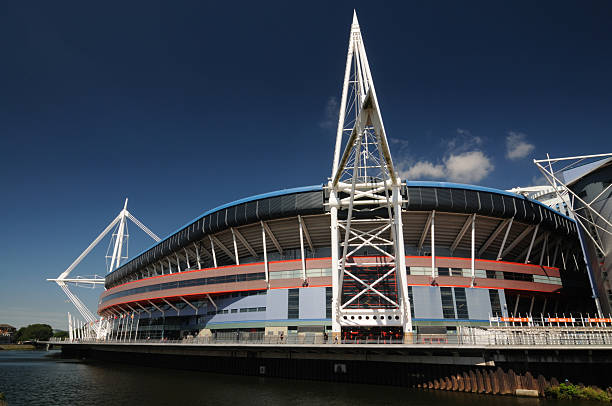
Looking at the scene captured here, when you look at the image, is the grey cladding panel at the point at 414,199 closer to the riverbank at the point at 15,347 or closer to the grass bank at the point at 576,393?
the grass bank at the point at 576,393

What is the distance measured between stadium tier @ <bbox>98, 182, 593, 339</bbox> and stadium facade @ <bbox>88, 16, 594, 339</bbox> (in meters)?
0.14

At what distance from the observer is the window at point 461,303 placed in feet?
138

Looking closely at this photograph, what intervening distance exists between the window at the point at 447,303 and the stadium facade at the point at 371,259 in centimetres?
11

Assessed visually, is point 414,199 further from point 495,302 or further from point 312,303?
point 312,303

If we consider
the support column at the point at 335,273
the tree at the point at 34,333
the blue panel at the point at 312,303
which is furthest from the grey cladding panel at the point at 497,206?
the tree at the point at 34,333

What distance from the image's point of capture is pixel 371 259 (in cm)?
4347

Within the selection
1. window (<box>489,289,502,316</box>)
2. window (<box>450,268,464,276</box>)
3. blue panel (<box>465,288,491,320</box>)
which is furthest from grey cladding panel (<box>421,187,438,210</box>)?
window (<box>489,289,502,316</box>)

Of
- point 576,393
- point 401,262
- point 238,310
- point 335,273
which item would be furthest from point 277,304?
point 576,393

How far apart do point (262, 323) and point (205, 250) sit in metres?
16.5

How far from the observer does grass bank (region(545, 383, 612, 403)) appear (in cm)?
2480

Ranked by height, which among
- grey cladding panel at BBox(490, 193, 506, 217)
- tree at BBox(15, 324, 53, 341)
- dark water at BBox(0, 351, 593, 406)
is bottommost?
dark water at BBox(0, 351, 593, 406)

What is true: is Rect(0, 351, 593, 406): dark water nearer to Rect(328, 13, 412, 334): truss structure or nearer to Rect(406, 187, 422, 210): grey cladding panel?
Rect(328, 13, 412, 334): truss structure

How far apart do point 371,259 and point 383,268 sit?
5.59 ft

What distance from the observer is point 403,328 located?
1403 inches
